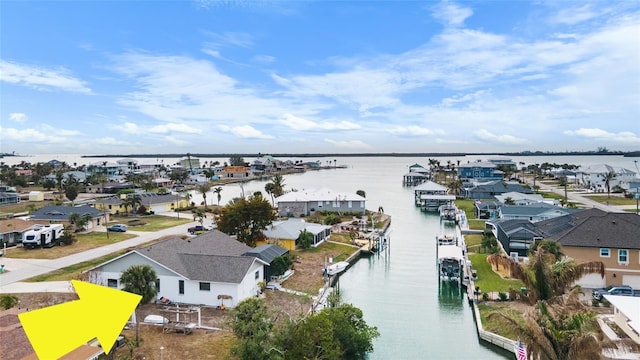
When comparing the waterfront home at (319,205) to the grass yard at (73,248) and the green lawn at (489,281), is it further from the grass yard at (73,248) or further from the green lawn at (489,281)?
the green lawn at (489,281)

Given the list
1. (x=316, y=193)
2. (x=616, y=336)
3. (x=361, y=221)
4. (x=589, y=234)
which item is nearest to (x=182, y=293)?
(x=616, y=336)

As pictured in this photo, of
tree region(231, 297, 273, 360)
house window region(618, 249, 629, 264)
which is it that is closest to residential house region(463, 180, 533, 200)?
house window region(618, 249, 629, 264)

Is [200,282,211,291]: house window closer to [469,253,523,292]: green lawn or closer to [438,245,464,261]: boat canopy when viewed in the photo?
[469,253,523,292]: green lawn

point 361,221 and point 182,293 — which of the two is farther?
point 361,221

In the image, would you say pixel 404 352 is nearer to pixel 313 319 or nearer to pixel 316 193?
pixel 313 319

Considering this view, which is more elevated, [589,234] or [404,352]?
[589,234]

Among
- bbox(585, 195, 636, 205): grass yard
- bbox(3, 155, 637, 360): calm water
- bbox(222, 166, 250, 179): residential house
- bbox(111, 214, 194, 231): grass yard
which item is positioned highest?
bbox(222, 166, 250, 179): residential house

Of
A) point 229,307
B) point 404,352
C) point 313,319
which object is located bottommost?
point 404,352

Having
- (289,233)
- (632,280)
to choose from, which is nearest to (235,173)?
(289,233)
